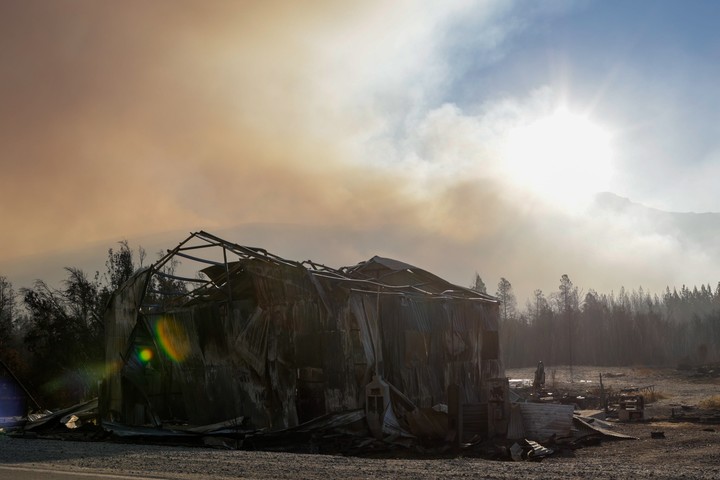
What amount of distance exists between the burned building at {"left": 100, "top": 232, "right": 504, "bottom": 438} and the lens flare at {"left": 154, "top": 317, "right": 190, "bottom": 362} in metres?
0.03

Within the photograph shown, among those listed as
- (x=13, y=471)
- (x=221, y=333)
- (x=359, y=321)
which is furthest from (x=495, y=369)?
(x=13, y=471)

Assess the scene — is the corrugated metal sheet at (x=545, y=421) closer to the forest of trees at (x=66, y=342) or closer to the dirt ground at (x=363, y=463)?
the dirt ground at (x=363, y=463)

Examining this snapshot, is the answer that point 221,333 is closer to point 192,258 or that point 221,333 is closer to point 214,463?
point 192,258

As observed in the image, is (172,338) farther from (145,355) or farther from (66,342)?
(66,342)

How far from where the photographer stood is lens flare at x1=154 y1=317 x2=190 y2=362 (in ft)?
70.7

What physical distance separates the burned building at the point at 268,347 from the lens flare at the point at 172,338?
3cm

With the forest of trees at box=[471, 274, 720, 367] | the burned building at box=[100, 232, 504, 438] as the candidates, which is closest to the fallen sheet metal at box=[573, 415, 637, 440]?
the burned building at box=[100, 232, 504, 438]

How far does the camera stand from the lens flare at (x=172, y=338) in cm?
2156

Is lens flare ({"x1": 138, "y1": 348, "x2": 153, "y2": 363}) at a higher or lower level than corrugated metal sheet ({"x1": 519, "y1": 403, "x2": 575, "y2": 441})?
higher

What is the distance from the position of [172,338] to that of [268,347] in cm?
348

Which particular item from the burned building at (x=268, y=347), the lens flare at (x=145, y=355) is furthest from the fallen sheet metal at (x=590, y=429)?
the lens flare at (x=145, y=355)

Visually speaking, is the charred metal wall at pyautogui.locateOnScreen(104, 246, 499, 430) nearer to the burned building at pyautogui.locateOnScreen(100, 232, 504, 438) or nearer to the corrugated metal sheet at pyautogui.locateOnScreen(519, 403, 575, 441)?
the burned building at pyautogui.locateOnScreen(100, 232, 504, 438)

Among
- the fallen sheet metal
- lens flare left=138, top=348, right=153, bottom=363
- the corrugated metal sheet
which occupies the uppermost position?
lens flare left=138, top=348, right=153, bottom=363

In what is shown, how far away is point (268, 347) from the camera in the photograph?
66.1ft
